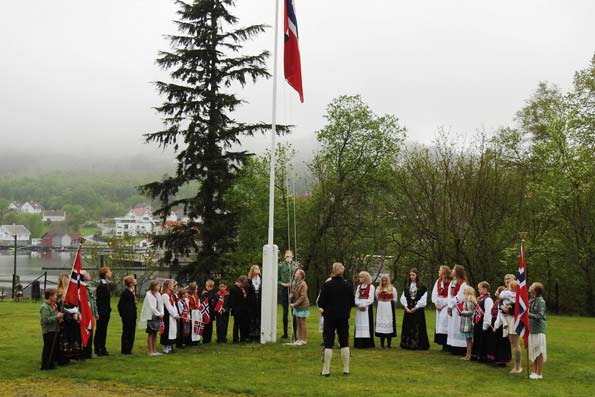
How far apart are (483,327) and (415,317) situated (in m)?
2.01

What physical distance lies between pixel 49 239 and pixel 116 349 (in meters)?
118

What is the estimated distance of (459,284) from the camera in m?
13.2

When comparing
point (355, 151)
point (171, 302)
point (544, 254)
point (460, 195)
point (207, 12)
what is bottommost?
point (171, 302)

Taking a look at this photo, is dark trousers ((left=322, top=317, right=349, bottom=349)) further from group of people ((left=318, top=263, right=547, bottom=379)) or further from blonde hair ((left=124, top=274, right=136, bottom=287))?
blonde hair ((left=124, top=274, right=136, bottom=287))

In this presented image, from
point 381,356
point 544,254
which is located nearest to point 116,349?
point 381,356

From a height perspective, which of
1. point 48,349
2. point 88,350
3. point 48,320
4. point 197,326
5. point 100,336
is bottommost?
point 88,350


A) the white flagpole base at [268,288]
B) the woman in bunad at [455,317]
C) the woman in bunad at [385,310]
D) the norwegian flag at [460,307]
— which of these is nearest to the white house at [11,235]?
the white flagpole base at [268,288]

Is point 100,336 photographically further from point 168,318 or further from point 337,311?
point 337,311

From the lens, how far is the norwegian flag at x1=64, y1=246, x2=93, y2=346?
1103cm

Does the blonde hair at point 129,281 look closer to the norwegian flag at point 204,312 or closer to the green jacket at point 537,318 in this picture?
the norwegian flag at point 204,312

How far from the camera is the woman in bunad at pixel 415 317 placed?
1404 cm

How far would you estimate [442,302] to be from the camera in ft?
44.5

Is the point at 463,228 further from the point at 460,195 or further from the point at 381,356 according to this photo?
the point at 381,356

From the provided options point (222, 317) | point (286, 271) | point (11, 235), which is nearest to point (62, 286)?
point (222, 317)
